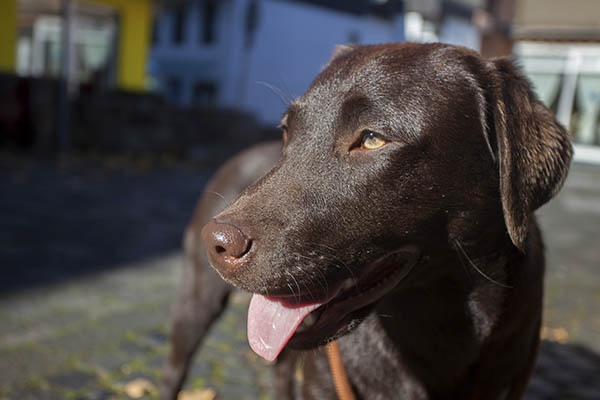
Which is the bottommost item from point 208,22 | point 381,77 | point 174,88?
point 174,88

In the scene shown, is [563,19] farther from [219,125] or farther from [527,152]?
[527,152]

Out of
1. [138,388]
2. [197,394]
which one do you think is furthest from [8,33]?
[197,394]

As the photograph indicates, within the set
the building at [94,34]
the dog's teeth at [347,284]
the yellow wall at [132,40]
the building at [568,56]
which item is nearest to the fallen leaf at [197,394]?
the dog's teeth at [347,284]

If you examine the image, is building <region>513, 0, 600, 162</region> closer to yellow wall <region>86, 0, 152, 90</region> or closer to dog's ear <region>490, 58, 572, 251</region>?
yellow wall <region>86, 0, 152, 90</region>

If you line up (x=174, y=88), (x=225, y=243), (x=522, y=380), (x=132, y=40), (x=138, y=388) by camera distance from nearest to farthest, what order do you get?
(x=225, y=243), (x=522, y=380), (x=138, y=388), (x=132, y=40), (x=174, y=88)

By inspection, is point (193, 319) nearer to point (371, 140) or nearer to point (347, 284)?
point (347, 284)

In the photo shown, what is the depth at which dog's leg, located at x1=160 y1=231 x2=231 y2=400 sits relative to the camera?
292cm

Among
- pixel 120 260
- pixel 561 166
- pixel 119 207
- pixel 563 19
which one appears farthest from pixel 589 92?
pixel 561 166

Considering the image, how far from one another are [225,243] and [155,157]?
39.6ft

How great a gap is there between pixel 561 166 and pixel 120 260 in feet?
14.5

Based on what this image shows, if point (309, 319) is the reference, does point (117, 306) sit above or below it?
below

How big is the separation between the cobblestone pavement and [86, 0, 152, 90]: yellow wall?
34.4 feet

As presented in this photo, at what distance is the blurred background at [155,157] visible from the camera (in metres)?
3.60

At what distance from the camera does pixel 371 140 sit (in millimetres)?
1784
